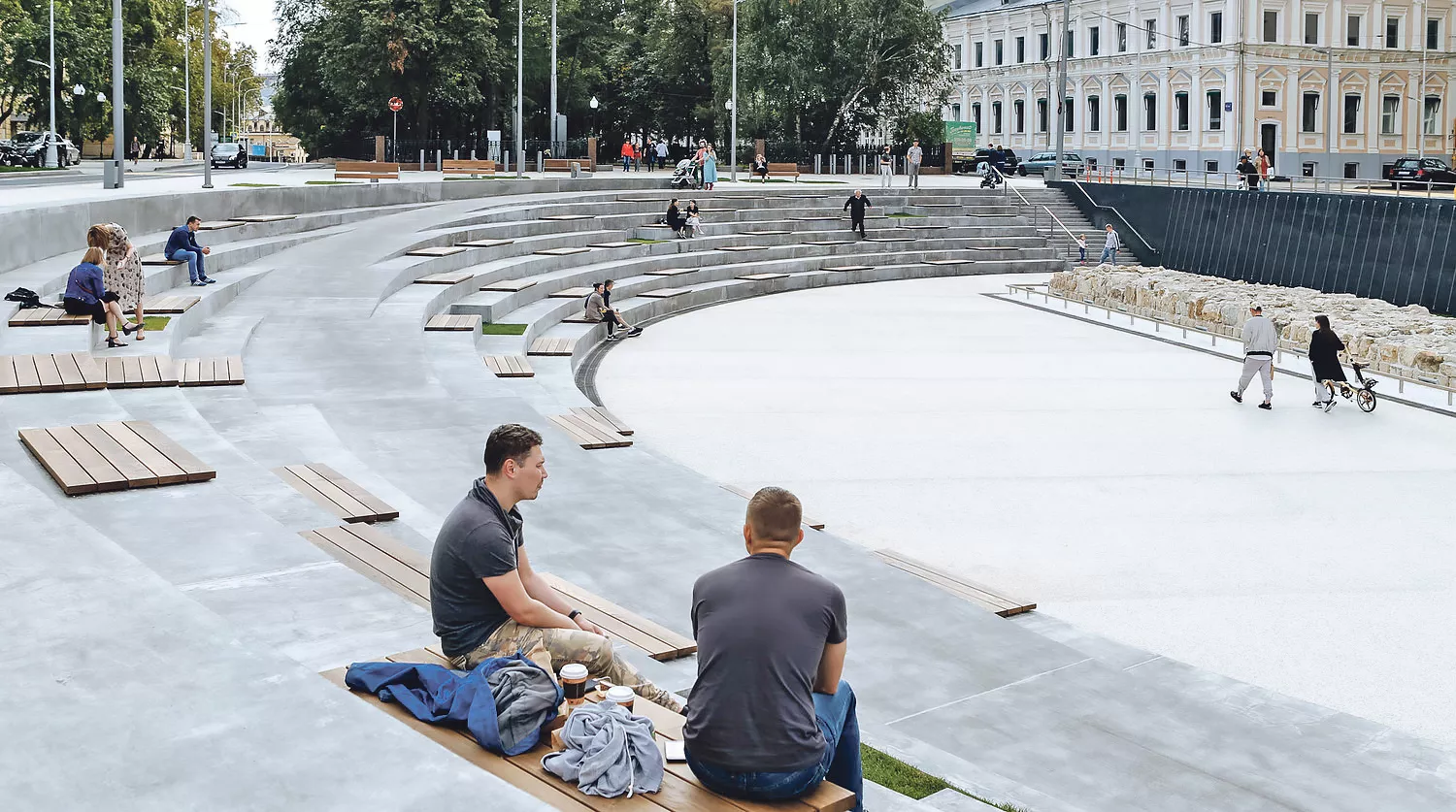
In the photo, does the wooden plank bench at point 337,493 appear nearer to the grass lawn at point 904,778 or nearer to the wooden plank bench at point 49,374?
the wooden plank bench at point 49,374

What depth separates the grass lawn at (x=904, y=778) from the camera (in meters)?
6.30

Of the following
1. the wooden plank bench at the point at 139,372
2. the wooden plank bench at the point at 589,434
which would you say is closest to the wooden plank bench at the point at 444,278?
the wooden plank bench at the point at 589,434

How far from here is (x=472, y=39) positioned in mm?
54969

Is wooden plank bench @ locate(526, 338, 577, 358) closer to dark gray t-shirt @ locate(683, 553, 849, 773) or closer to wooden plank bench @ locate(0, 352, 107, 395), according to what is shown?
wooden plank bench @ locate(0, 352, 107, 395)

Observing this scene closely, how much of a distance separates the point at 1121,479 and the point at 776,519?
11325mm

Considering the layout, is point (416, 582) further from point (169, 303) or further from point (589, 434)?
point (169, 303)

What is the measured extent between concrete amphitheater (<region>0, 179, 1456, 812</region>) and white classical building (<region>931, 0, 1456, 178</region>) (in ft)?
190

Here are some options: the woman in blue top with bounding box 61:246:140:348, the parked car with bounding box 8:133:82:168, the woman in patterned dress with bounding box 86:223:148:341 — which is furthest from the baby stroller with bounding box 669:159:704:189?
the woman in blue top with bounding box 61:246:140:348

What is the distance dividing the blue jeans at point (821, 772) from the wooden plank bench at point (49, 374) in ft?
28.3

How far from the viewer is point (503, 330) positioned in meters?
22.2

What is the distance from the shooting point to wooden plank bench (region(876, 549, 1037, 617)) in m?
10.1

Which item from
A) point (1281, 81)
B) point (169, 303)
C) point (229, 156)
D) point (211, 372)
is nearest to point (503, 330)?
point (169, 303)

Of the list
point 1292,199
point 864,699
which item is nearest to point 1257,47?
point 1292,199

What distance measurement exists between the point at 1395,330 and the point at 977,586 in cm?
1814
